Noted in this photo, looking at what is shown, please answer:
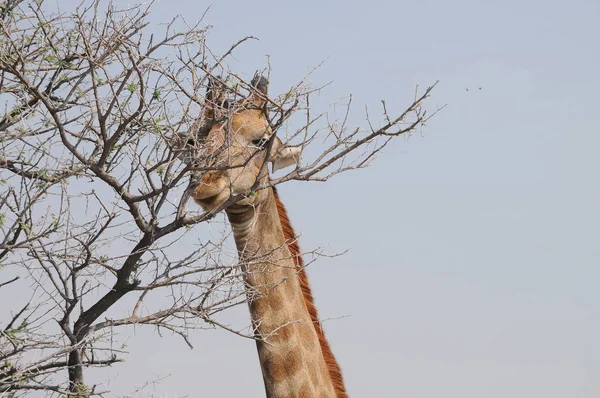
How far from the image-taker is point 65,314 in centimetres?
748

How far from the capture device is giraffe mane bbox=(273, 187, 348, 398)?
781 centimetres

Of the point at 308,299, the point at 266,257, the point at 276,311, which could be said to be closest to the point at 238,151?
the point at 266,257

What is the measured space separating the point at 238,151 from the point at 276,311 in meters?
1.16

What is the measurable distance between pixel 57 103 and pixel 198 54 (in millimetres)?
1152

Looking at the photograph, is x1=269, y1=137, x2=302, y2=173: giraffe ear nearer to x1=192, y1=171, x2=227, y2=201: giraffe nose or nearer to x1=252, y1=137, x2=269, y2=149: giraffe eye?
x1=252, y1=137, x2=269, y2=149: giraffe eye

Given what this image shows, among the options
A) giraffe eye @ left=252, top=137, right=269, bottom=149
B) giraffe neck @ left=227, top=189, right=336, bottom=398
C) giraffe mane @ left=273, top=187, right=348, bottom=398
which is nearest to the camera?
giraffe neck @ left=227, top=189, right=336, bottom=398

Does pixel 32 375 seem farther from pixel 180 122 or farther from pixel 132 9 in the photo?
pixel 132 9

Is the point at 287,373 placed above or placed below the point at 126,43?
below

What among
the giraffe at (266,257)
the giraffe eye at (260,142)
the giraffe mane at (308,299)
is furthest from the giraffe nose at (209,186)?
the giraffe mane at (308,299)

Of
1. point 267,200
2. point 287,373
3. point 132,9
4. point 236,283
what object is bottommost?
point 287,373

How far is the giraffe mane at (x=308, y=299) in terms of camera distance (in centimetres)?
781

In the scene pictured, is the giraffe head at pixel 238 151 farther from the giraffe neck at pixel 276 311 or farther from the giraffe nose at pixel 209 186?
the giraffe neck at pixel 276 311

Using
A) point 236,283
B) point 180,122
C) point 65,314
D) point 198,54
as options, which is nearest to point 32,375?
point 65,314

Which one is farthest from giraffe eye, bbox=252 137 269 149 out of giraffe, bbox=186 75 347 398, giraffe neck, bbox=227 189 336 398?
giraffe neck, bbox=227 189 336 398
